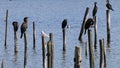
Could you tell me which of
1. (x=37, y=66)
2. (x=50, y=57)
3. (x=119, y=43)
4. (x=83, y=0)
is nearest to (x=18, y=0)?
(x=83, y=0)

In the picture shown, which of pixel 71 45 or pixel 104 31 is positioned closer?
pixel 71 45

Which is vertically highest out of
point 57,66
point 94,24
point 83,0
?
point 83,0

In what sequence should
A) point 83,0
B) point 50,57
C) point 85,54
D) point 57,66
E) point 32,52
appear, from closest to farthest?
point 50,57 → point 57,66 → point 85,54 → point 32,52 → point 83,0

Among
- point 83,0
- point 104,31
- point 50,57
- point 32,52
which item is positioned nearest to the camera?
point 50,57

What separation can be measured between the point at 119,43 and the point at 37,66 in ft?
35.8

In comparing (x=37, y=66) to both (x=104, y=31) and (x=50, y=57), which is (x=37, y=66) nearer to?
(x=50, y=57)

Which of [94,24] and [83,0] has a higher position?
[83,0]

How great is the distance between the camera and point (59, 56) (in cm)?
3703

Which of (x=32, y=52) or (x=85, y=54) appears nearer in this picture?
(x=85, y=54)

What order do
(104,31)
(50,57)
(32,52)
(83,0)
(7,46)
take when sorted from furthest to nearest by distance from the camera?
(83,0) < (104,31) < (7,46) < (32,52) < (50,57)

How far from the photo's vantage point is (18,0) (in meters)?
132

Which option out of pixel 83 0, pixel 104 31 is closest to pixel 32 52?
pixel 104 31

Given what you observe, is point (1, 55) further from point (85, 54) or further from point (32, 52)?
point (85, 54)

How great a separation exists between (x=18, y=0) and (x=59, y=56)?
9560 cm
